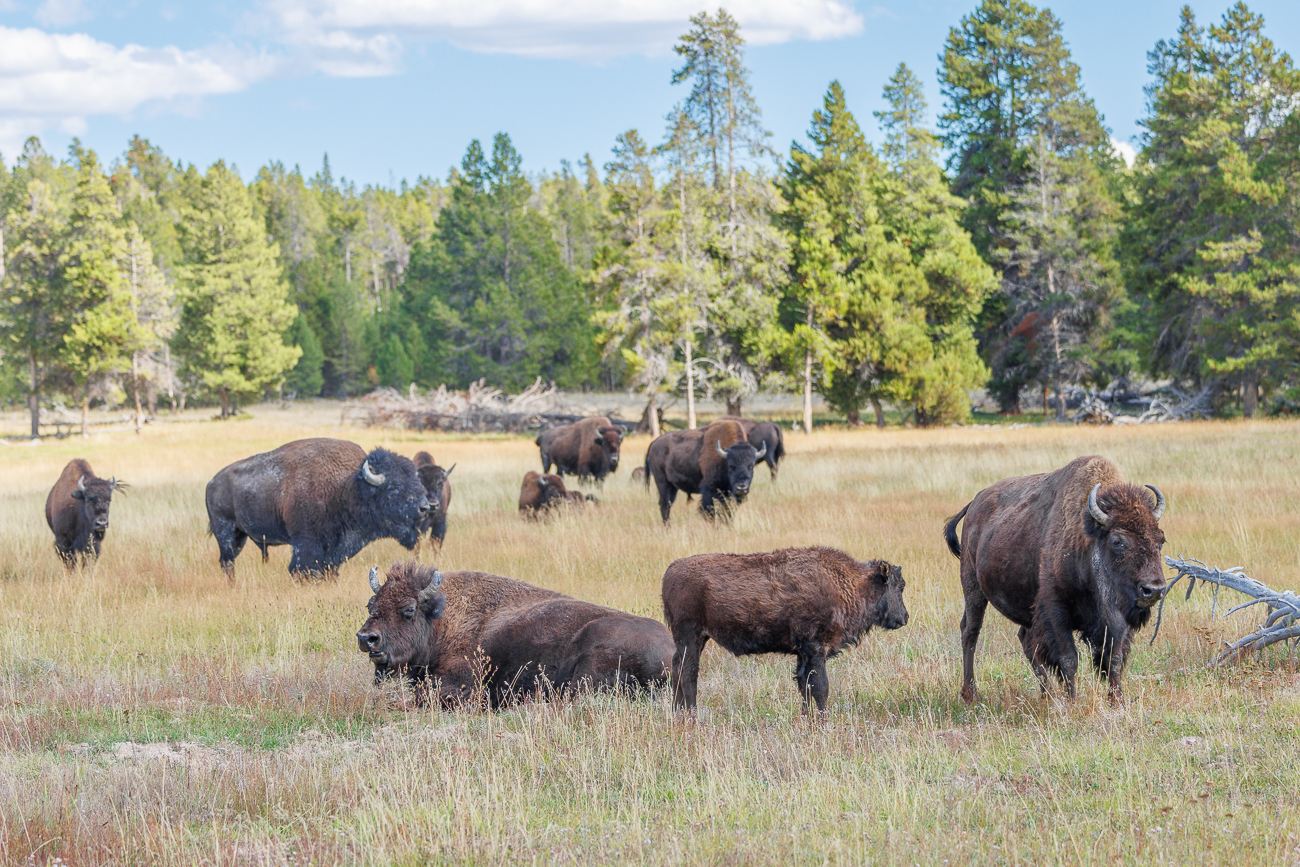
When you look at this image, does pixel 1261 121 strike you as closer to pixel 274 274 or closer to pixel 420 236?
pixel 274 274

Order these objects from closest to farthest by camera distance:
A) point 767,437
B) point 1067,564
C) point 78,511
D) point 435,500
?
1. point 1067,564
2. point 435,500
3. point 78,511
4. point 767,437

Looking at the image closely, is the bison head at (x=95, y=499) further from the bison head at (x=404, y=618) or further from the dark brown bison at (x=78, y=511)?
the bison head at (x=404, y=618)

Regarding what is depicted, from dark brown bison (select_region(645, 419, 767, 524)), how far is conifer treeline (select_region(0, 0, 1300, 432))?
729 inches

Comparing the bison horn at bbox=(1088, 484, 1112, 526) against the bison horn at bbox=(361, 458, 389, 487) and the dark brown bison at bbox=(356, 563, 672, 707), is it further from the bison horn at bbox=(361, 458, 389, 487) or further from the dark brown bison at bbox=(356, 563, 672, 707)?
the bison horn at bbox=(361, 458, 389, 487)

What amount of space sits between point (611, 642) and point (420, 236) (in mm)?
94109

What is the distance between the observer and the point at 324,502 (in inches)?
489

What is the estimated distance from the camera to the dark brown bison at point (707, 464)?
619 inches

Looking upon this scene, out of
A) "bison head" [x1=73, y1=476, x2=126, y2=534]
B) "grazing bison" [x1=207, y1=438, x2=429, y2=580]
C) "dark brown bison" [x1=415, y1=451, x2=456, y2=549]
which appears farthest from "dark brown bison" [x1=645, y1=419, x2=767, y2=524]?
"bison head" [x1=73, y1=476, x2=126, y2=534]

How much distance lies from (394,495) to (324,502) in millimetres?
906

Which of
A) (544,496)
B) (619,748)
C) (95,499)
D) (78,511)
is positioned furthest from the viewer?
(544,496)

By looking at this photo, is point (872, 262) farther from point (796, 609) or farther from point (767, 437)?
point (796, 609)

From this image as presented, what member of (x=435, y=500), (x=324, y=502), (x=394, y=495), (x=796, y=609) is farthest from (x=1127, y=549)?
(x=324, y=502)

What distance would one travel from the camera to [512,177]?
51.9 meters

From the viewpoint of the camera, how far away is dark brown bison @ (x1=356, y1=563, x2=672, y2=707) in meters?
6.87
